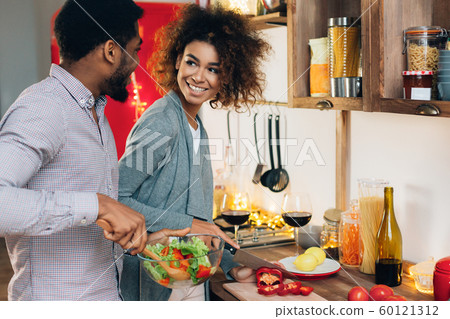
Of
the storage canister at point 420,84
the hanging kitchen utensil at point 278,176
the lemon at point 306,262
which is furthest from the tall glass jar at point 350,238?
the hanging kitchen utensil at point 278,176

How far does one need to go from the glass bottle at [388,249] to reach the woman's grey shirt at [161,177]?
417 millimetres

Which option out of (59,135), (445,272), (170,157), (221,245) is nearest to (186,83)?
(170,157)

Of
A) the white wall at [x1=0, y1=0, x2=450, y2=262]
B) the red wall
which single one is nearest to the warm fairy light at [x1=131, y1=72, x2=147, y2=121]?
the red wall

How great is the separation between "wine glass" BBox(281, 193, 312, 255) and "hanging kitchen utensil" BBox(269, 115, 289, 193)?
44 centimetres

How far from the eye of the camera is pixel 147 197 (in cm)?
154

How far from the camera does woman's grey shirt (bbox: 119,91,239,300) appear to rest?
1.48 m

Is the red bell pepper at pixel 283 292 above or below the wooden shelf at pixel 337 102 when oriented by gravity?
below

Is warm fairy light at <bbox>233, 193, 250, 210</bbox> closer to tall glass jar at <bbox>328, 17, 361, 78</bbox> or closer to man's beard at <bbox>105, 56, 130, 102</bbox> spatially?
tall glass jar at <bbox>328, 17, 361, 78</bbox>

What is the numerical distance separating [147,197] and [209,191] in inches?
10.8

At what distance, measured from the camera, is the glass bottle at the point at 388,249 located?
55.2 inches

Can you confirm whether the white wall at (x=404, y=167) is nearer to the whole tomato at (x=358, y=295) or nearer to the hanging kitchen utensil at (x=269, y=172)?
the hanging kitchen utensil at (x=269, y=172)

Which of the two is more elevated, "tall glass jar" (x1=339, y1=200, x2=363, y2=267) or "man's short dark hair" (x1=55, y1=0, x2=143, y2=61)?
"man's short dark hair" (x1=55, y1=0, x2=143, y2=61)

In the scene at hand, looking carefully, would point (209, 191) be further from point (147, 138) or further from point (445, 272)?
point (445, 272)
